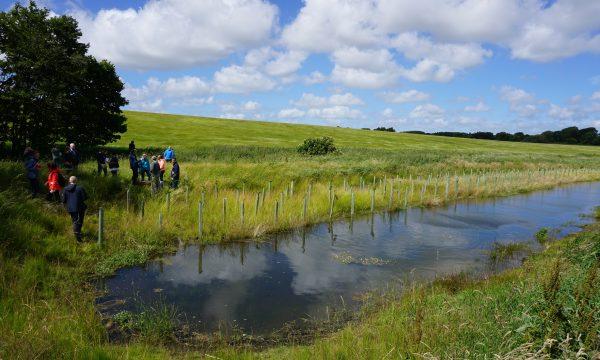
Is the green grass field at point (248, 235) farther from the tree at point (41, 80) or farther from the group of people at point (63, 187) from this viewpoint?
the tree at point (41, 80)

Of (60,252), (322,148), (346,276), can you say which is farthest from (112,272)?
(322,148)

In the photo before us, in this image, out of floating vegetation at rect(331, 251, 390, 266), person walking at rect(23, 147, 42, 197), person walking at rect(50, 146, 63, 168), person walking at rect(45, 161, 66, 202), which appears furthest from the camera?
person walking at rect(50, 146, 63, 168)

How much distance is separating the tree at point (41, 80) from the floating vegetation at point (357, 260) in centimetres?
2573

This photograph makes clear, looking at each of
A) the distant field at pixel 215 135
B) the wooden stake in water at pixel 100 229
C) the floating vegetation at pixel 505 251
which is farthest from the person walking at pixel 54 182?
the distant field at pixel 215 135

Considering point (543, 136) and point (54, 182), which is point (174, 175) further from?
point (543, 136)

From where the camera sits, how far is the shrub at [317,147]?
50750mm

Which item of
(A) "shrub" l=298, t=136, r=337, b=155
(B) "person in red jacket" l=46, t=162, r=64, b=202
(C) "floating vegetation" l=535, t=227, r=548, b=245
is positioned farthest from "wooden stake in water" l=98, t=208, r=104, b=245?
(A) "shrub" l=298, t=136, r=337, b=155

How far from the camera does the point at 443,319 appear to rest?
7.40 metres

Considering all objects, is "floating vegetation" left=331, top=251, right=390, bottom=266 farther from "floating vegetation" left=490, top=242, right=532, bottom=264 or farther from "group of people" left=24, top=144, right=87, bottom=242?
"group of people" left=24, top=144, right=87, bottom=242

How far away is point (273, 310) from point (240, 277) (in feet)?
8.38

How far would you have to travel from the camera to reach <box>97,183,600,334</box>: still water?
10586 mm

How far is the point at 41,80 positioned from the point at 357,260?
27.9 meters

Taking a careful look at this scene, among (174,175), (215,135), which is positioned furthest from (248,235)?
(215,135)

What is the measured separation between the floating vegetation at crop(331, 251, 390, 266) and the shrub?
3567cm
